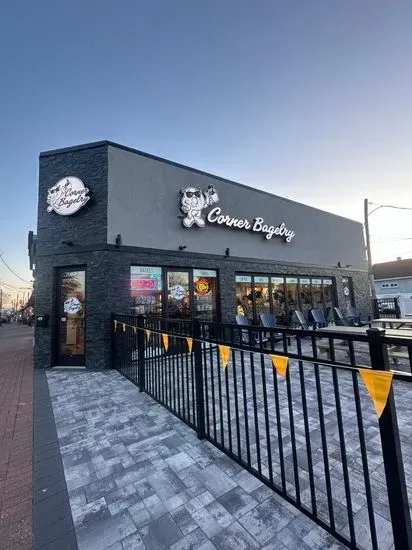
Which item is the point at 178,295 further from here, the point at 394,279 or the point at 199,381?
the point at 394,279

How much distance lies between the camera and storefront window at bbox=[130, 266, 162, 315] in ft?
24.2

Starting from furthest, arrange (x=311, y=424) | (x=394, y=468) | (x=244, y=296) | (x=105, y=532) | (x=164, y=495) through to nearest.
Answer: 1. (x=244, y=296)
2. (x=311, y=424)
3. (x=164, y=495)
4. (x=105, y=532)
5. (x=394, y=468)

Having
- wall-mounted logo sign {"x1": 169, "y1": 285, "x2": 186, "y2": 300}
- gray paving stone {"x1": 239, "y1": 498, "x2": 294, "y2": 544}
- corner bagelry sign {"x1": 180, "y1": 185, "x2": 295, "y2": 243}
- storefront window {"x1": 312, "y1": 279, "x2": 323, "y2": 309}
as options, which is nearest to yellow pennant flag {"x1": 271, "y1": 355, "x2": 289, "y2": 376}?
gray paving stone {"x1": 239, "y1": 498, "x2": 294, "y2": 544}

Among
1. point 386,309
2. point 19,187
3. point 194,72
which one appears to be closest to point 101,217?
point 194,72

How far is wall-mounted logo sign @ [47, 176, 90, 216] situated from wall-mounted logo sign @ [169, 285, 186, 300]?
3.49 metres

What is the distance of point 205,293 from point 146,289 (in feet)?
6.94

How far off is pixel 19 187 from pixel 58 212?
366 inches

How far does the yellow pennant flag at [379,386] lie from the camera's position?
Answer: 133 centimetres

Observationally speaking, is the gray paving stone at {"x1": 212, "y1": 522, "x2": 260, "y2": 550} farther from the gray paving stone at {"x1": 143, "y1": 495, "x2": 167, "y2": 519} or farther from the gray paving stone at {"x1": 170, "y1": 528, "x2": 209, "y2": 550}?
the gray paving stone at {"x1": 143, "y1": 495, "x2": 167, "y2": 519}

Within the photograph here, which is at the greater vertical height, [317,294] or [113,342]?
[317,294]

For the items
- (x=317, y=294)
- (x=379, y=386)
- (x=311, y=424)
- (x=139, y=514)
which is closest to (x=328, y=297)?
(x=317, y=294)

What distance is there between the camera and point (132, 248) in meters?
7.36

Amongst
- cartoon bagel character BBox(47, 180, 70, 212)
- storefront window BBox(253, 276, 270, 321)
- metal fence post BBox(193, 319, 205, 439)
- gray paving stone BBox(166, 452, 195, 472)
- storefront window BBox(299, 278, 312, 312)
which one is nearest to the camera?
gray paving stone BBox(166, 452, 195, 472)

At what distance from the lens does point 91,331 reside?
6773 mm
